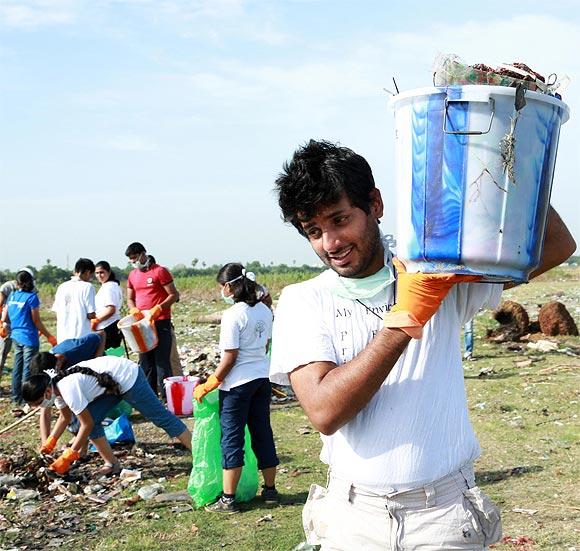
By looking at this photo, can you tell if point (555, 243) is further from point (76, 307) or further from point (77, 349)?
point (76, 307)

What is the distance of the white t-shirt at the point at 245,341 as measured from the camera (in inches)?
206

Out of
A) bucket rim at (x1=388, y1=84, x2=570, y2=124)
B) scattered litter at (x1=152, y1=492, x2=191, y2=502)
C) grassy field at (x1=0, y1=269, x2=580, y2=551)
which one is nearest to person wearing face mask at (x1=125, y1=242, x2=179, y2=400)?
grassy field at (x1=0, y1=269, x2=580, y2=551)

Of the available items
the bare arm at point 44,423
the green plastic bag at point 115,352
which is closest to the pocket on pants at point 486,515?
the bare arm at point 44,423

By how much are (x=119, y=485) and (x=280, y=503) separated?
4.34 feet

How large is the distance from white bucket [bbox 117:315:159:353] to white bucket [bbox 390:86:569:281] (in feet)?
20.9

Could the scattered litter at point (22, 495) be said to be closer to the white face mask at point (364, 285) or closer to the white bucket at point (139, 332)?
the white bucket at point (139, 332)

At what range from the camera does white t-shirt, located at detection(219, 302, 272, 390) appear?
5238mm

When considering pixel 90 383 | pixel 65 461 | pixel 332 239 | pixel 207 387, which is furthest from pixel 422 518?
pixel 65 461

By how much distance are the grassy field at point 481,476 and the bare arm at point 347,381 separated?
110 inches

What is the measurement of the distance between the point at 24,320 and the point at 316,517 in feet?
23.2

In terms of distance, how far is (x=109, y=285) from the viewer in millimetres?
8625

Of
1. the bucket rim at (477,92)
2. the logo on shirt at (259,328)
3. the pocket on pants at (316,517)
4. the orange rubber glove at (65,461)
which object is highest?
the bucket rim at (477,92)

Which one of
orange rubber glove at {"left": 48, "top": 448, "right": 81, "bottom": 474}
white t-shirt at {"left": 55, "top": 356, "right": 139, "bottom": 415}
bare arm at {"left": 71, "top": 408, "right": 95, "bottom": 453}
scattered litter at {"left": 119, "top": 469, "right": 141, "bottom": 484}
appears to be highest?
white t-shirt at {"left": 55, "top": 356, "right": 139, "bottom": 415}

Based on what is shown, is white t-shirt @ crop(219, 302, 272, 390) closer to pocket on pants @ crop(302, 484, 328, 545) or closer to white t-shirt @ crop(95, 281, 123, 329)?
pocket on pants @ crop(302, 484, 328, 545)
